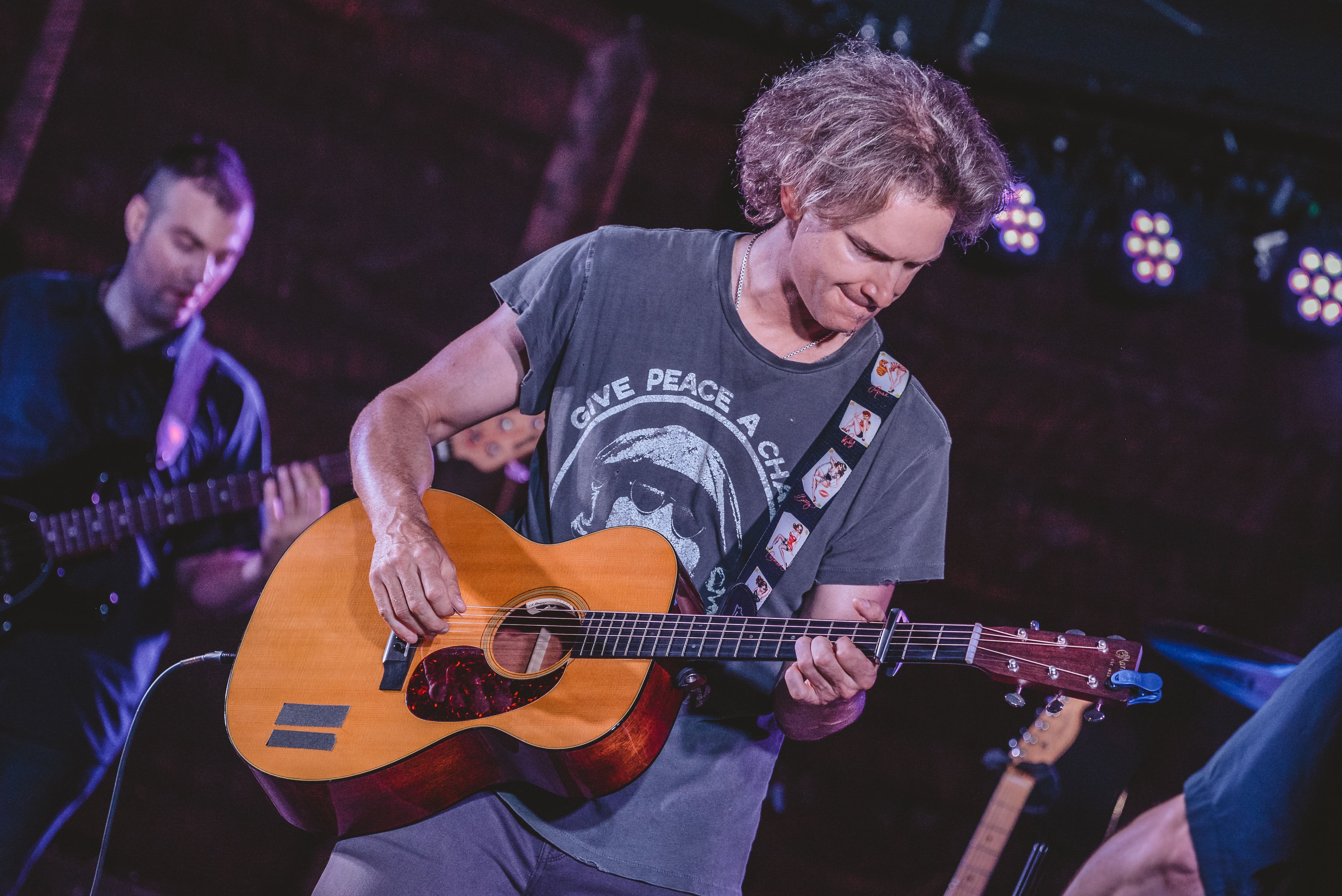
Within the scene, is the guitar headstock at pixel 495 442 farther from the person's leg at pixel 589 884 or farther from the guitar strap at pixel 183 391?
the person's leg at pixel 589 884

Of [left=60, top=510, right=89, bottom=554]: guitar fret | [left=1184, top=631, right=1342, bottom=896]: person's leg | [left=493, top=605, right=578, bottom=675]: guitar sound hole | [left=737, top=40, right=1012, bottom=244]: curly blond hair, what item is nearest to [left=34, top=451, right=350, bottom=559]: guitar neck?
[left=60, top=510, right=89, bottom=554]: guitar fret

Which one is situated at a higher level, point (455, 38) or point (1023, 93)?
point (1023, 93)

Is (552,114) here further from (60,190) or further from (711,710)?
(711,710)

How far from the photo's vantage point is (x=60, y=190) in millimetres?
4613

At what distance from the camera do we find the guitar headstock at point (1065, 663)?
2.04 meters

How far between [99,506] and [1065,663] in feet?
11.7

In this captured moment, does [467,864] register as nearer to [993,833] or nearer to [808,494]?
[808,494]

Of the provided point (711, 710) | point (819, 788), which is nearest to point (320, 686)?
point (711, 710)

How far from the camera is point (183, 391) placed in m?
4.17

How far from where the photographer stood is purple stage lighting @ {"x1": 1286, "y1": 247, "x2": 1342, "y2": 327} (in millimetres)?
4441

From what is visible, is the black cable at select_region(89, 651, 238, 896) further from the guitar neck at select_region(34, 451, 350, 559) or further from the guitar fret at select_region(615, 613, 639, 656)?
the guitar fret at select_region(615, 613, 639, 656)

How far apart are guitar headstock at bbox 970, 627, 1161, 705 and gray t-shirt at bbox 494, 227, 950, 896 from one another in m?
0.38

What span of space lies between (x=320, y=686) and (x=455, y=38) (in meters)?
3.59

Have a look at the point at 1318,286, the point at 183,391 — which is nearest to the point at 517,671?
the point at 183,391
